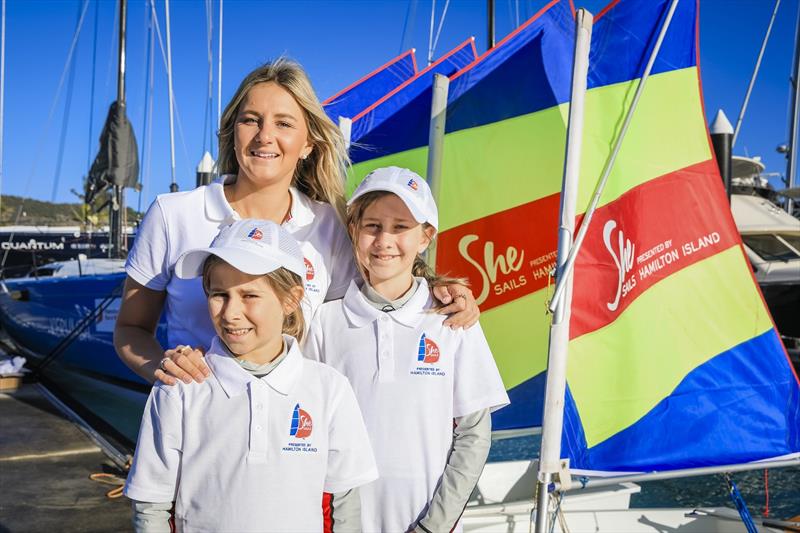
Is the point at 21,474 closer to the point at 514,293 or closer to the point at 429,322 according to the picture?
the point at 514,293

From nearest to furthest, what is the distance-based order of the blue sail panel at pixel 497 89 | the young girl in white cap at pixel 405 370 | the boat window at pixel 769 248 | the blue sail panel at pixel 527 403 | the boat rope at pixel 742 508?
1. the young girl in white cap at pixel 405 370
2. the boat rope at pixel 742 508
3. the blue sail panel at pixel 497 89
4. the blue sail panel at pixel 527 403
5. the boat window at pixel 769 248

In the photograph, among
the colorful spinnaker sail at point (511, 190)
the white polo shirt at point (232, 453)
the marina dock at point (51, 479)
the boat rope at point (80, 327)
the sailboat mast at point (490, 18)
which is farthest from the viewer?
the sailboat mast at point (490, 18)

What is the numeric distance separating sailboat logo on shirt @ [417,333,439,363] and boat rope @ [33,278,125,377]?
745 cm

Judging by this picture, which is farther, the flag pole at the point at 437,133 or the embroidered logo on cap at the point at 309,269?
the flag pole at the point at 437,133

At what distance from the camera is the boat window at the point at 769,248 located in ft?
37.0

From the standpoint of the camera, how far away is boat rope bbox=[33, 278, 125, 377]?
29.1 ft

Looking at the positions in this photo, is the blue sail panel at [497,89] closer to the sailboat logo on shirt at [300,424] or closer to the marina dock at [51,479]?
the sailboat logo on shirt at [300,424]

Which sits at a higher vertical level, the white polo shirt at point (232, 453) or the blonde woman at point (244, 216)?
the blonde woman at point (244, 216)

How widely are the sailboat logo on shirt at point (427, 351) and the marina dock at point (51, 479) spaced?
10.6ft

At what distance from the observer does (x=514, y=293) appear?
160 inches

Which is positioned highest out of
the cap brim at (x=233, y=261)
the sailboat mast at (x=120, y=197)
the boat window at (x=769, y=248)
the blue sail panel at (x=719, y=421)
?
the sailboat mast at (x=120, y=197)

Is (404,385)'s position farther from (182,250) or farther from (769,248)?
(769,248)

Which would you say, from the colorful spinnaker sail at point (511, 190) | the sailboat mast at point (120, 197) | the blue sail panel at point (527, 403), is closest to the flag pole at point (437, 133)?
the colorful spinnaker sail at point (511, 190)

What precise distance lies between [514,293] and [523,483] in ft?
5.76
